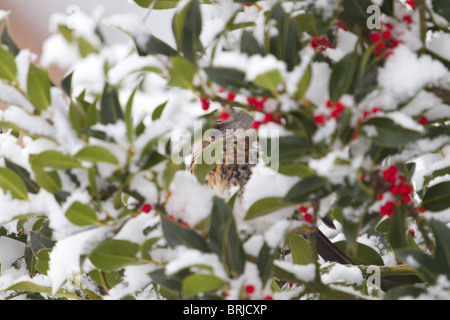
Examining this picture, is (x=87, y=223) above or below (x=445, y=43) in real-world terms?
below

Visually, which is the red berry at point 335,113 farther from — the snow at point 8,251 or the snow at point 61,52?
the snow at point 8,251

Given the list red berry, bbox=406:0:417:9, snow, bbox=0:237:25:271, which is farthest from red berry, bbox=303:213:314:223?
snow, bbox=0:237:25:271

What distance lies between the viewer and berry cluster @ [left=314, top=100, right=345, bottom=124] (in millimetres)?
395

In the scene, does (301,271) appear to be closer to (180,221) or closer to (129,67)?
(180,221)

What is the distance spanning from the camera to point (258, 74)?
362 mm

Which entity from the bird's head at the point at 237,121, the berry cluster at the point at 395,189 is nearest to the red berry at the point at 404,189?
the berry cluster at the point at 395,189

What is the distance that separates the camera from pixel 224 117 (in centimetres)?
48

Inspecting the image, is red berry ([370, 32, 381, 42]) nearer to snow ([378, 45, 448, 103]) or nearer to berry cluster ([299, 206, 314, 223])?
snow ([378, 45, 448, 103])

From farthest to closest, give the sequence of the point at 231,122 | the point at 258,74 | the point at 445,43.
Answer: the point at 231,122 → the point at 445,43 → the point at 258,74

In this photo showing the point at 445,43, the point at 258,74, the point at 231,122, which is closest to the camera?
the point at 258,74
